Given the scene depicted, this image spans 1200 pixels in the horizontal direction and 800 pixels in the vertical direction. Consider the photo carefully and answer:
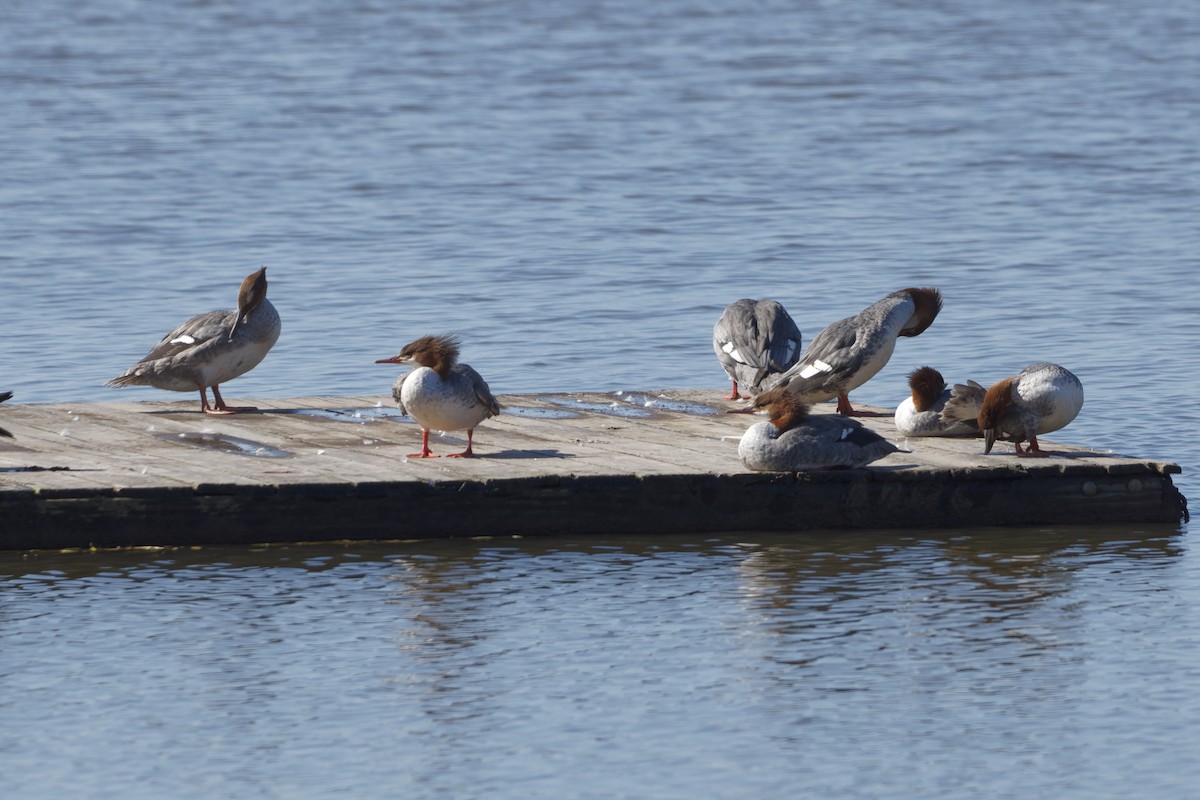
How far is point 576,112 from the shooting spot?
39.8 m

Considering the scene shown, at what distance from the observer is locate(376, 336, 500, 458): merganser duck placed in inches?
507

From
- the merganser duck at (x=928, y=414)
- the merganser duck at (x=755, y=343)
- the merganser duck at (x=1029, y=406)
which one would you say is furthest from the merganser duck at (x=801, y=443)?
the merganser duck at (x=755, y=343)

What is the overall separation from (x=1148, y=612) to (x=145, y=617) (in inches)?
204

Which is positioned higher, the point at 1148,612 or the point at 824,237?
the point at 824,237

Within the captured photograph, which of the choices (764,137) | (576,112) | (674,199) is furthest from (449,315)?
(576,112)

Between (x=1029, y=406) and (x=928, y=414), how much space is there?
763mm

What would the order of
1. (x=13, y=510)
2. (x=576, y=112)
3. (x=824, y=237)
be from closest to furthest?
(x=13, y=510) → (x=824, y=237) → (x=576, y=112)

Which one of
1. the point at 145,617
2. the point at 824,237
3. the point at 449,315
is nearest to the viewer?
the point at 145,617

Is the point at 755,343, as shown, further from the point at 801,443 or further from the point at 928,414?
the point at 801,443

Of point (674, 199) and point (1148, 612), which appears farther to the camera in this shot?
point (674, 199)

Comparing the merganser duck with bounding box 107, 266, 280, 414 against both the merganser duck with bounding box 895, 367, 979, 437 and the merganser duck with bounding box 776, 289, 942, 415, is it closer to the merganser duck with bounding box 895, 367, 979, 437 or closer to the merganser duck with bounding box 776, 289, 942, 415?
the merganser duck with bounding box 776, 289, 942, 415

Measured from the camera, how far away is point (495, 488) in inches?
498

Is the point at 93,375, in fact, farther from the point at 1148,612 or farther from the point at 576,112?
the point at 576,112

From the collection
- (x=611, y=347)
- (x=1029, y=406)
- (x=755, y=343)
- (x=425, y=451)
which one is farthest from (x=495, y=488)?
(x=611, y=347)
